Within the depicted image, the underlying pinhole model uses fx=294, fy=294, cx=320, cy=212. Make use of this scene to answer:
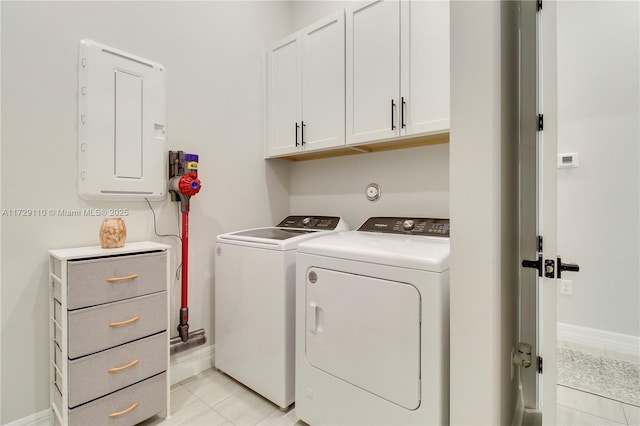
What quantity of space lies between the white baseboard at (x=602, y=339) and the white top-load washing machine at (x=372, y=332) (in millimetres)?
1074

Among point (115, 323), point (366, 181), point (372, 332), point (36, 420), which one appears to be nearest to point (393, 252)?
point (372, 332)

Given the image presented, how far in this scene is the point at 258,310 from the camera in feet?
5.78

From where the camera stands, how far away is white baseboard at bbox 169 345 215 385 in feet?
6.48

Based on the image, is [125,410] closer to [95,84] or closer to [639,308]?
[95,84]

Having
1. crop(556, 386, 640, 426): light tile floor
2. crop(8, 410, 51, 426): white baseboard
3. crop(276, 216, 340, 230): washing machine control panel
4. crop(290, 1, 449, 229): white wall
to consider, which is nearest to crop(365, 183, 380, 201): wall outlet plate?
crop(290, 1, 449, 229): white wall

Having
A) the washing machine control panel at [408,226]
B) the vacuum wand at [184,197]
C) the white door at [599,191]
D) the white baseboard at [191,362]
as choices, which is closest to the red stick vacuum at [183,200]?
the vacuum wand at [184,197]

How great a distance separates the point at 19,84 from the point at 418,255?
1993 millimetres

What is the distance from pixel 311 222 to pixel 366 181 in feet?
1.78

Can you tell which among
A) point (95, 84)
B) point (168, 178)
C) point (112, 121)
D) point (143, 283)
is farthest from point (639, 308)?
point (95, 84)

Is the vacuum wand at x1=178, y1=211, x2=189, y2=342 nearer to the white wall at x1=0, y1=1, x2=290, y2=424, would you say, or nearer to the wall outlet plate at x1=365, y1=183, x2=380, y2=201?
the white wall at x1=0, y1=1, x2=290, y2=424

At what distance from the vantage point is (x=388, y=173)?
2182 millimetres

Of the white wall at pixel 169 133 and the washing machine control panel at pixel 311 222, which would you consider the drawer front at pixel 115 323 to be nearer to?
the white wall at pixel 169 133

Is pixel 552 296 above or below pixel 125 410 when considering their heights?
above

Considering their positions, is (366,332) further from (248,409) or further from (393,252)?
(248,409)
